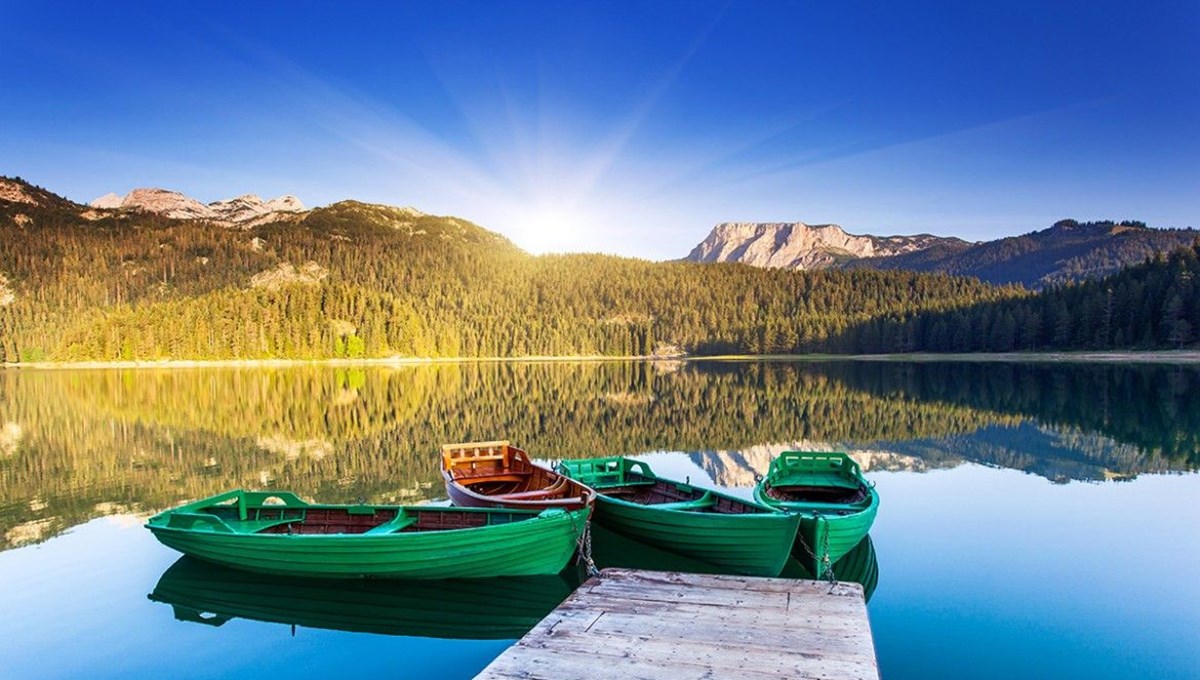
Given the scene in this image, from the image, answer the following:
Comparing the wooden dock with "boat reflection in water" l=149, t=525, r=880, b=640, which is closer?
the wooden dock

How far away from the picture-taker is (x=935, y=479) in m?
26.7

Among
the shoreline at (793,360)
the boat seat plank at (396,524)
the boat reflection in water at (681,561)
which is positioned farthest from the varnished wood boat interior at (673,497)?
the shoreline at (793,360)

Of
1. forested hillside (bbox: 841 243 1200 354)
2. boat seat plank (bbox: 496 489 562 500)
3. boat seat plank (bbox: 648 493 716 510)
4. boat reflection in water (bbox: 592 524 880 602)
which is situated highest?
forested hillside (bbox: 841 243 1200 354)

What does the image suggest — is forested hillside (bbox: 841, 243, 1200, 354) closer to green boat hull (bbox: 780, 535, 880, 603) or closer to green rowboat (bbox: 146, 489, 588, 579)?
green boat hull (bbox: 780, 535, 880, 603)

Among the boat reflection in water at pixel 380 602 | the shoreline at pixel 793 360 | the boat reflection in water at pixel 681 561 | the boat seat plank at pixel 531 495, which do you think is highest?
the shoreline at pixel 793 360

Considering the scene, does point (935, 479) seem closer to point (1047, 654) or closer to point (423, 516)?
point (1047, 654)

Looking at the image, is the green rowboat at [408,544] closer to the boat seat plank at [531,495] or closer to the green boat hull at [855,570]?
the boat seat plank at [531,495]

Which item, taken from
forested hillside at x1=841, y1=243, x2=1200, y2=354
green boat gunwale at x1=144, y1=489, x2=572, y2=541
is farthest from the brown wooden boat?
forested hillside at x1=841, y1=243, x2=1200, y2=354

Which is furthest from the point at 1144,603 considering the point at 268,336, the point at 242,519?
the point at 268,336

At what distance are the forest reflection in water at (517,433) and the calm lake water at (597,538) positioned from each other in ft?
0.79

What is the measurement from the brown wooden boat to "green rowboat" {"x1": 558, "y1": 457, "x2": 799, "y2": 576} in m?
1.19

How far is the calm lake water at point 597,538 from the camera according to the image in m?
12.3

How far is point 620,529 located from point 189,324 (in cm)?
17728

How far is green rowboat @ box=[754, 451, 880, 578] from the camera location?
1423 cm
